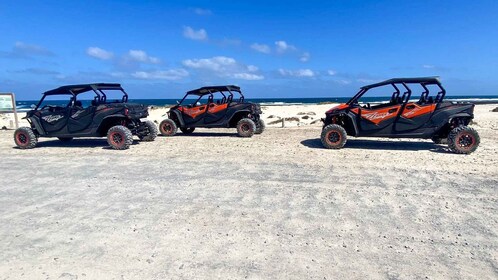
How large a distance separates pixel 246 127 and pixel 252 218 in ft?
26.5

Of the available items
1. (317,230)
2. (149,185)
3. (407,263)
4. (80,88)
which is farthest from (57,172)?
(407,263)

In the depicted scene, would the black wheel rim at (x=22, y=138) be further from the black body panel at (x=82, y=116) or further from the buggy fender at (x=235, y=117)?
the buggy fender at (x=235, y=117)

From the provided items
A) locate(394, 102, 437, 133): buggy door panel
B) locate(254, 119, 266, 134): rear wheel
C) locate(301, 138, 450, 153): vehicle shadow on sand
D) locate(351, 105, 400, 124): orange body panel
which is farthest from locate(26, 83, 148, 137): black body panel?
locate(394, 102, 437, 133): buggy door panel

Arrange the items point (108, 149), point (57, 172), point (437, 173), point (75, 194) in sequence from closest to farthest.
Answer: point (75, 194), point (437, 173), point (57, 172), point (108, 149)

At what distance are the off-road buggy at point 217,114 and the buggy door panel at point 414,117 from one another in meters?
4.88

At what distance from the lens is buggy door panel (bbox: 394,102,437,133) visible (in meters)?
8.84

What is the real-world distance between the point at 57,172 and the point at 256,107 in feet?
A: 23.9

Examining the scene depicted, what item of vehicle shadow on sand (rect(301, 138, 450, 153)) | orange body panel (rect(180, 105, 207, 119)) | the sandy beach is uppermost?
orange body panel (rect(180, 105, 207, 119))

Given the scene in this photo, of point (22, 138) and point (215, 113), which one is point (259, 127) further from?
point (22, 138)

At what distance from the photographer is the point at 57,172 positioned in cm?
678

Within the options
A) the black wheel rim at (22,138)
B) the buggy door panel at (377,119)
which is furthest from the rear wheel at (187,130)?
the buggy door panel at (377,119)

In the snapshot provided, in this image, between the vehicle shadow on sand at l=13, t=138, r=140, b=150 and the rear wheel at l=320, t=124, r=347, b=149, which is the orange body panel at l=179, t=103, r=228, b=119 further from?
the rear wheel at l=320, t=124, r=347, b=149

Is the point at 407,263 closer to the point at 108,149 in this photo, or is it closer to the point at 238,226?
the point at 238,226

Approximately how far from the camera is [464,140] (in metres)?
8.29
